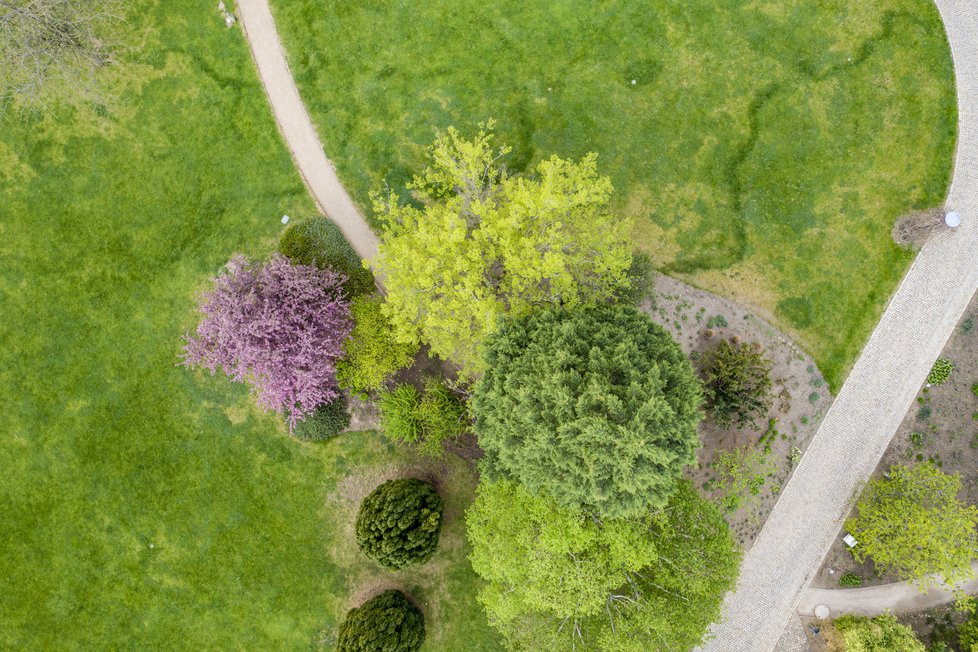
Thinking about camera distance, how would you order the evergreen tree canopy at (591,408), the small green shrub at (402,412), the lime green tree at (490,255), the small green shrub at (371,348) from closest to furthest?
the evergreen tree canopy at (591,408) → the lime green tree at (490,255) → the small green shrub at (371,348) → the small green shrub at (402,412)

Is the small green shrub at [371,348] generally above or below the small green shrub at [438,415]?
above

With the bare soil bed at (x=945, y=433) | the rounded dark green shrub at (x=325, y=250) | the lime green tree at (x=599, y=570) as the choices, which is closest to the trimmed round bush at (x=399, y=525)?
the lime green tree at (x=599, y=570)

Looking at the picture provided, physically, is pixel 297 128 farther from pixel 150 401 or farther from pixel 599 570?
pixel 599 570

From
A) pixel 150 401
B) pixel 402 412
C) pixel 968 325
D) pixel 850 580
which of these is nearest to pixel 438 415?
pixel 402 412

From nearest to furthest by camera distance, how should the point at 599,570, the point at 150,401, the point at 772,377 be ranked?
the point at 599,570 < the point at 772,377 < the point at 150,401

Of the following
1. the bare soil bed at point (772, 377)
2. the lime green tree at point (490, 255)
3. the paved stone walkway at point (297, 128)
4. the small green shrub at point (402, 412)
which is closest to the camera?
the lime green tree at point (490, 255)

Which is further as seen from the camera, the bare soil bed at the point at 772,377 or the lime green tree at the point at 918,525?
the bare soil bed at the point at 772,377

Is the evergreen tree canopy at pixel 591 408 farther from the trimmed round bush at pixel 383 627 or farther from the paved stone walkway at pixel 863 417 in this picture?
the paved stone walkway at pixel 863 417
